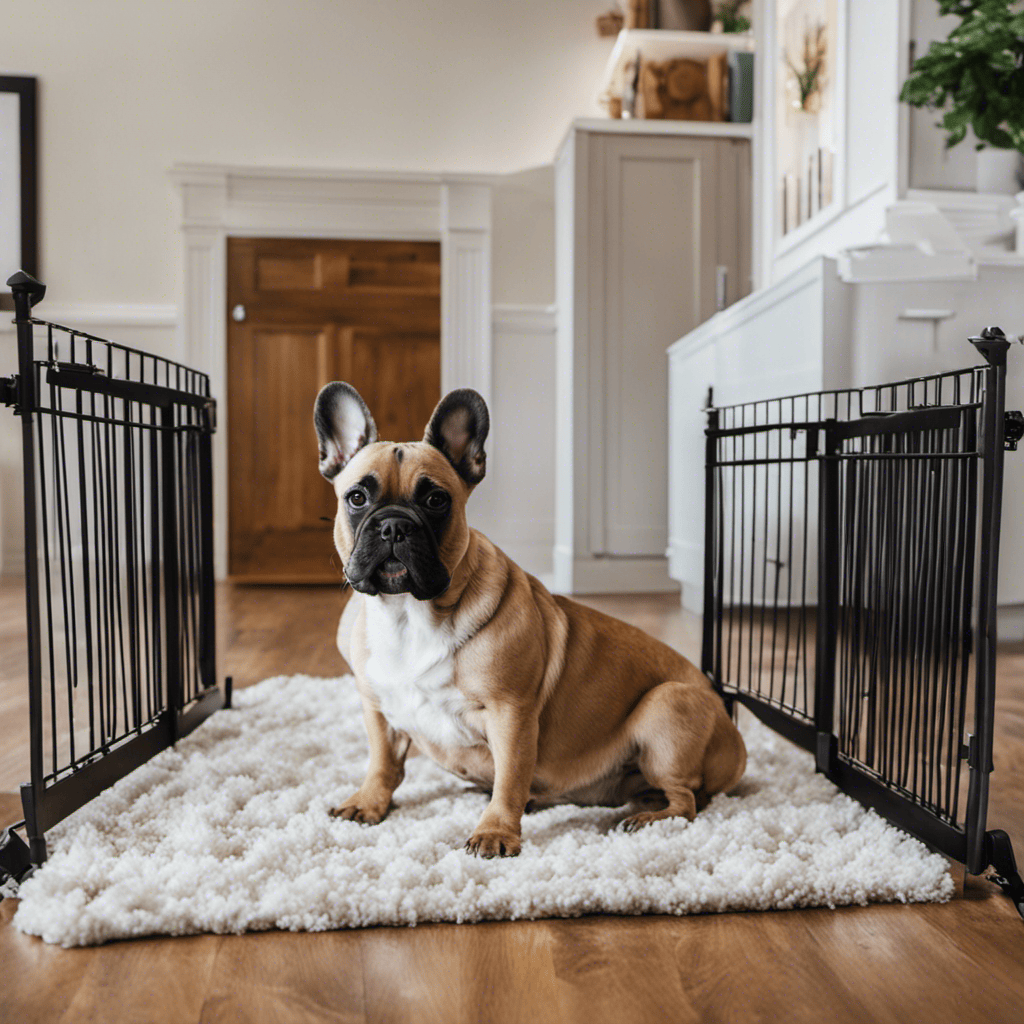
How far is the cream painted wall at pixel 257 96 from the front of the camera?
17.3 feet

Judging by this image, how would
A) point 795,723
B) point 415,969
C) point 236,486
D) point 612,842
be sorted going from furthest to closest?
point 236,486 → point 795,723 → point 612,842 → point 415,969

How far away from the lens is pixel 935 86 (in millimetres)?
2166

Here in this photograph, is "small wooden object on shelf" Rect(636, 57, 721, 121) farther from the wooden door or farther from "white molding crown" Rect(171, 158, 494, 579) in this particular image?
the wooden door

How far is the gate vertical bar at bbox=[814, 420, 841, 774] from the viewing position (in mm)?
1676

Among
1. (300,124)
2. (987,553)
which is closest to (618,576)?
(300,124)

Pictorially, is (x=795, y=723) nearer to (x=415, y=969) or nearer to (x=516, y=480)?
(x=415, y=969)

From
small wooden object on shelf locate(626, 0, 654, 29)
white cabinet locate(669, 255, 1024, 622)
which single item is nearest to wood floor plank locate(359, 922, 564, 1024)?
white cabinet locate(669, 255, 1024, 622)

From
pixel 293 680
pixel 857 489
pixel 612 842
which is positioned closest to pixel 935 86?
pixel 857 489

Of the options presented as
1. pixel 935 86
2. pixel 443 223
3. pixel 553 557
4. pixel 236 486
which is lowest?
pixel 553 557

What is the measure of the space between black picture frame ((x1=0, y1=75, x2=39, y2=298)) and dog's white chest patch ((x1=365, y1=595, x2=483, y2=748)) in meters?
4.72

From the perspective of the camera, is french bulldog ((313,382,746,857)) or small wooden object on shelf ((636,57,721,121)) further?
small wooden object on shelf ((636,57,721,121))

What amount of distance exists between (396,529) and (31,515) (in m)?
0.51

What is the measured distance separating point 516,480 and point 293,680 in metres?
3.25

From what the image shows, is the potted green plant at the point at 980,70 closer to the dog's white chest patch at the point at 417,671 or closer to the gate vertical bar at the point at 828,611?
the gate vertical bar at the point at 828,611
